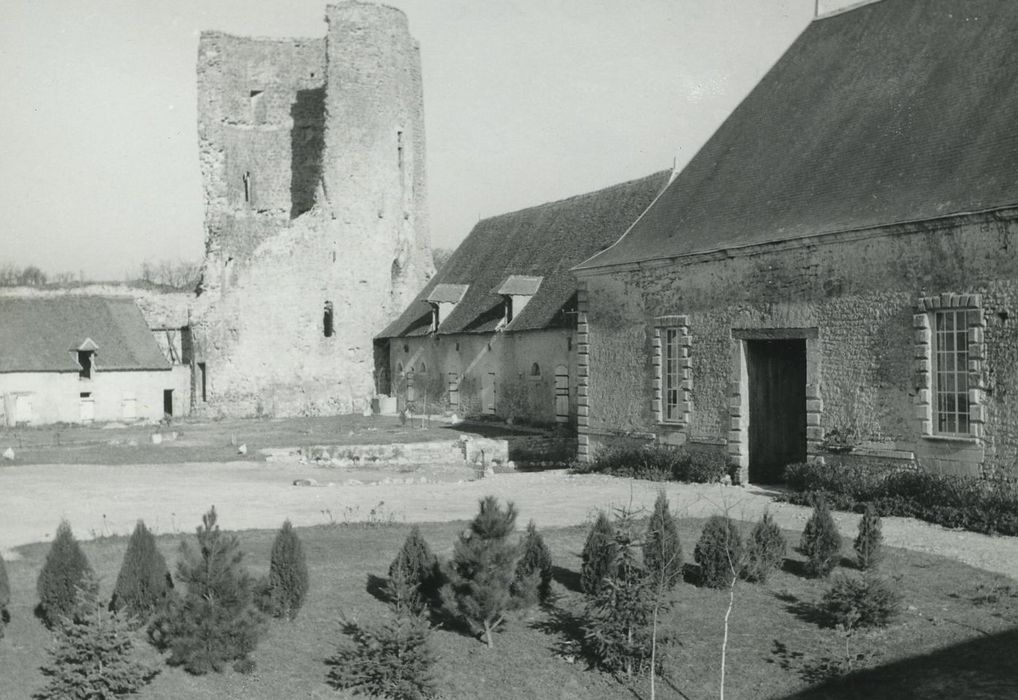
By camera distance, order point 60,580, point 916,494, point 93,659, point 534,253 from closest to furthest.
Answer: point 93,659 → point 60,580 → point 916,494 → point 534,253

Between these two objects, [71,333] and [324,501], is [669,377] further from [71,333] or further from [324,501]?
[71,333]

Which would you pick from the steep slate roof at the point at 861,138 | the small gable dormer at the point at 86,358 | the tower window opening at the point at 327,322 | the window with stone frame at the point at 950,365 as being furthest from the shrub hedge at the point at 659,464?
the small gable dormer at the point at 86,358

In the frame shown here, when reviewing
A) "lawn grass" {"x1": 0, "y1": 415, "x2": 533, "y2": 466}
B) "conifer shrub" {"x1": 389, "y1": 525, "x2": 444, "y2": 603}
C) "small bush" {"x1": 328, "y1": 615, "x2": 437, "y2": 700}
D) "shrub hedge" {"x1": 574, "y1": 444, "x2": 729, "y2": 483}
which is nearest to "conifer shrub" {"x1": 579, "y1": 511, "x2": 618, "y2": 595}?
"conifer shrub" {"x1": 389, "y1": 525, "x2": 444, "y2": 603}

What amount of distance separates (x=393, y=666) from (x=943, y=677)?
5.03 metres

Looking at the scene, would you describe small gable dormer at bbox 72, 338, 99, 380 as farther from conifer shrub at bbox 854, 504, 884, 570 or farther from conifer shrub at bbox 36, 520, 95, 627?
conifer shrub at bbox 854, 504, 884, 570

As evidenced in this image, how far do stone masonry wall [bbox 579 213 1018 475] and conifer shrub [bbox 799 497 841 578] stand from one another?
3.88 meters

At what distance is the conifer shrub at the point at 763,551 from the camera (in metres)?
11.5

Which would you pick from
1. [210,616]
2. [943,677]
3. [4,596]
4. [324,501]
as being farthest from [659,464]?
[4,596]

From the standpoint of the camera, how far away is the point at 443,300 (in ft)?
112

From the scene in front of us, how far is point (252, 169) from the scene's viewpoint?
1697 inches

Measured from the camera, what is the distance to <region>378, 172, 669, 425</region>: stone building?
90.2 feet

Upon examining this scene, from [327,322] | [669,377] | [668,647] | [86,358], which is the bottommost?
[668,647]

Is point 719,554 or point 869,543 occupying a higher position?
point 869,543

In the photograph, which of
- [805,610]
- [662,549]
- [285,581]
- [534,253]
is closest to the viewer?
[285,581]
